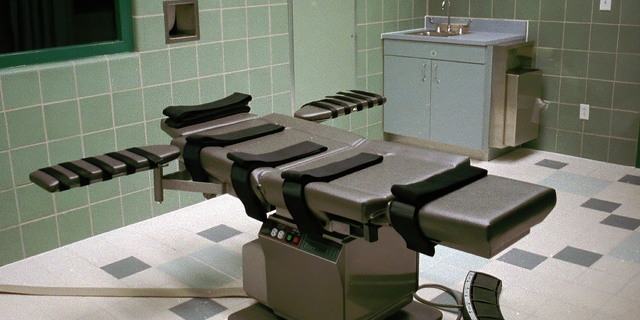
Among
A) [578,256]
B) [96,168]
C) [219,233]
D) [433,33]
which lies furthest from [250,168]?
[433,33]

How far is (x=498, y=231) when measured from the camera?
1937 millimetres

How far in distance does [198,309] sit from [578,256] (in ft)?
6.40

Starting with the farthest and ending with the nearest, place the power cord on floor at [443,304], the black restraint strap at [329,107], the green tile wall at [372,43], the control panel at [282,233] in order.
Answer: the green tile wall at [372,43], the black restraint strap at [329,107], the power cord on floor at [443,304], the control panel at [282,233]

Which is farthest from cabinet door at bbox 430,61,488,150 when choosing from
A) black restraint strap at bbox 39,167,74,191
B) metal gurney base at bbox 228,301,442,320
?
black restraint strap at bbox 39,167,74,191

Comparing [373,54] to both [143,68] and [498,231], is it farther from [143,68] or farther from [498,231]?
[498,231]

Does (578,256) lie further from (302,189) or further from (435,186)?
(302,189)

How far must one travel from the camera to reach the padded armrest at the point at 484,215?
1.93 metres

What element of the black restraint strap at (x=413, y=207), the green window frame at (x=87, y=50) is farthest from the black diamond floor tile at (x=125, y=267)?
the black restraint strap at (x=413, y=207)

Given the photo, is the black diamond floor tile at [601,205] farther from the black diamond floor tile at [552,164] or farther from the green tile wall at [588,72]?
the green tile wall at [588,72]

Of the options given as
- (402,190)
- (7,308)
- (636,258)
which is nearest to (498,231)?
(402,190)

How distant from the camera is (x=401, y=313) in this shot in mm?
2844

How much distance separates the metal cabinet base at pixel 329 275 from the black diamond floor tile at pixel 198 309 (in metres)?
0.26

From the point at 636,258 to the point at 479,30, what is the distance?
101 inches

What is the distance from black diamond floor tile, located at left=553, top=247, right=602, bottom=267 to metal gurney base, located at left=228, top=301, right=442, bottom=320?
3.18 ft
